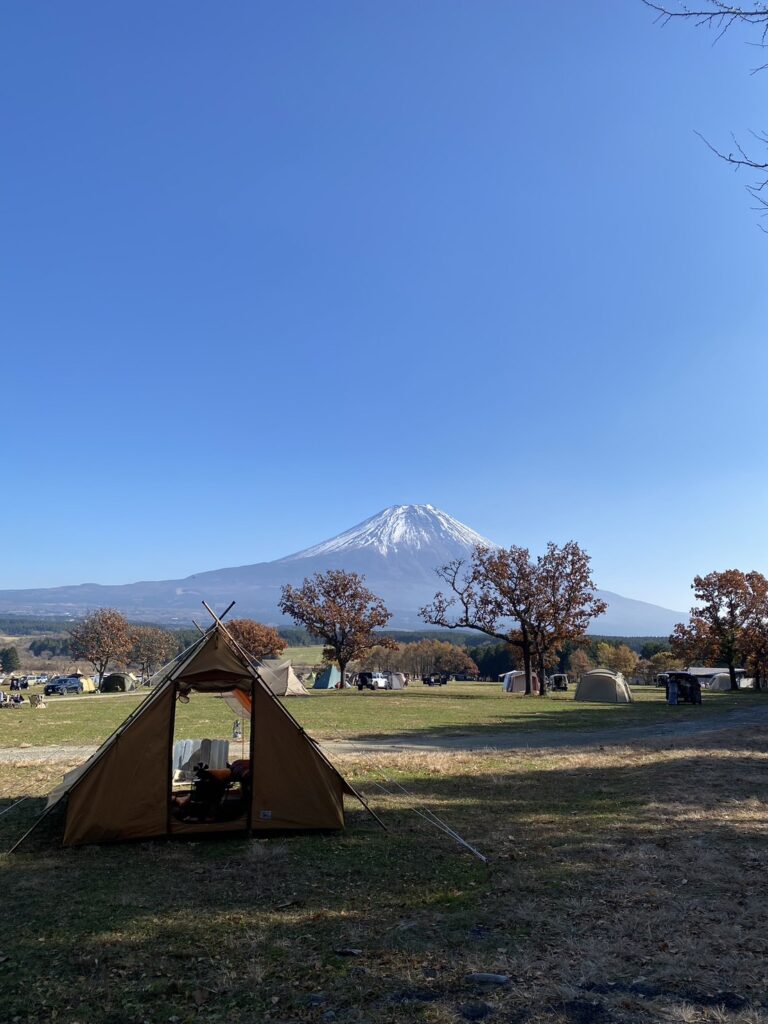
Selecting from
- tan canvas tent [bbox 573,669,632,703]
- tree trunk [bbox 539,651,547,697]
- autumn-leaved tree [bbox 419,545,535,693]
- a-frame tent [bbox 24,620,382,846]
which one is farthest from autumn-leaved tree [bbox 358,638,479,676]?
a-frame tent [bbox 24,620,382,846]

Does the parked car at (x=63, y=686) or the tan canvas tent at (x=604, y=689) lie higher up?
the tan canvas tent at (x=604, y=689)

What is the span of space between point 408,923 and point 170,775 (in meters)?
4.10

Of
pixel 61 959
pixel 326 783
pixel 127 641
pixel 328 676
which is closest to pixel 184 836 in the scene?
pixel 326 783

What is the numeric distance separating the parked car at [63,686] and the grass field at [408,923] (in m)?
47.9

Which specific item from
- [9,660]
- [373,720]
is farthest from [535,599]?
[9,660]

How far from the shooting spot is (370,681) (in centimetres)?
5816

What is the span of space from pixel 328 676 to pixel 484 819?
5834 cm

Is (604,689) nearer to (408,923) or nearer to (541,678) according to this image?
(541,678)

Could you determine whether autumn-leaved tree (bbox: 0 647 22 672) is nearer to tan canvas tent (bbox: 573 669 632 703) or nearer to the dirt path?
tan canvas tent (bbox: 573 669 632 703)

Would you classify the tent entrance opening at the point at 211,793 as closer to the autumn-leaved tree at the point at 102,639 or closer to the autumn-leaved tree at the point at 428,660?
the autumn-leaved tree at the point at 102,639

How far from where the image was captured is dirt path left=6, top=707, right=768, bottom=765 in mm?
16125

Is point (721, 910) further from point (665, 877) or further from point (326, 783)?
point (326, 783)

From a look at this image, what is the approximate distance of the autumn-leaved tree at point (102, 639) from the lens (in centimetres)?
6850

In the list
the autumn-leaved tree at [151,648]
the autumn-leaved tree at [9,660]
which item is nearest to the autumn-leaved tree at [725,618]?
the autumn-leaved tree at [151,648]
